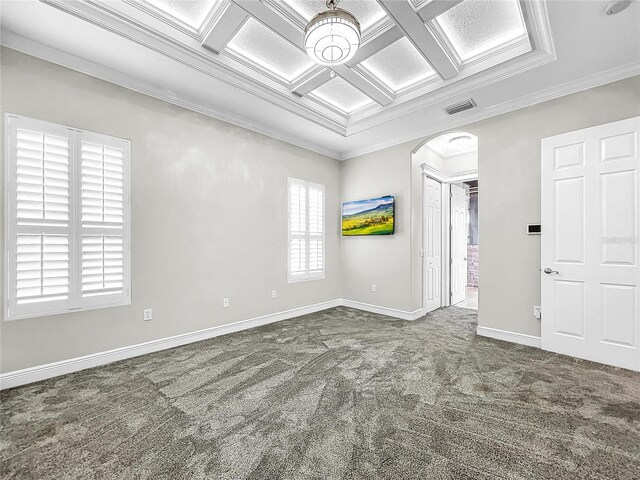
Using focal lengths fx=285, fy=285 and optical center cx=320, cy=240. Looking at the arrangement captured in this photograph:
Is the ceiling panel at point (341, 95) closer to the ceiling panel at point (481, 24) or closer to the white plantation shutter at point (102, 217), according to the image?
the ceiling panel at point (481, 24)

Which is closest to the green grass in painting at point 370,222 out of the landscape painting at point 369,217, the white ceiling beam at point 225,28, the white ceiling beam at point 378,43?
the landscape painting at point 369,217

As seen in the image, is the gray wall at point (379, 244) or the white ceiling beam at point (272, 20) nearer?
the white ceiling beam at point (272, 20)

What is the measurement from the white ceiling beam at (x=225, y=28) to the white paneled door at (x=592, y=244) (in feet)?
11.4

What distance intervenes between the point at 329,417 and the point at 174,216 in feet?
8.88

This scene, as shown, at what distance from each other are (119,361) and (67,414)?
0.90m

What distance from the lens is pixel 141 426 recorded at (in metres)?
1.91

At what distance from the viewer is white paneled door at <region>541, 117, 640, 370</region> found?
2.75 m

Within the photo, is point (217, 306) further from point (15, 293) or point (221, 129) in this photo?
point (221, 129)

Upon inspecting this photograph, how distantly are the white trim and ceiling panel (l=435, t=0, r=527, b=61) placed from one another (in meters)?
3.53

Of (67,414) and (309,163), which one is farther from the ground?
(309,163)

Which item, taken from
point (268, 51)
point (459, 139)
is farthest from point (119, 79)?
point (459, 139)

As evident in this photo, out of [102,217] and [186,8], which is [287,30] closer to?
[186,8]

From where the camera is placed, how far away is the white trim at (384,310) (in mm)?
4559

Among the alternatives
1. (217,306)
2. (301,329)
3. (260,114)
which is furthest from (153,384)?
(260,114)
